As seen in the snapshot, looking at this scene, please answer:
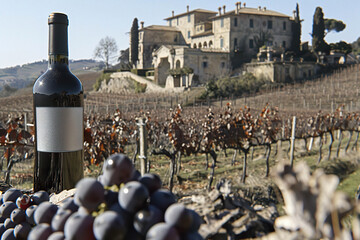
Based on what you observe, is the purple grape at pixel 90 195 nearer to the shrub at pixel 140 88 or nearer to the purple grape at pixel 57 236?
the purple grape at pixel 57 236

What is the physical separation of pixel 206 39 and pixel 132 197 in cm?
4838

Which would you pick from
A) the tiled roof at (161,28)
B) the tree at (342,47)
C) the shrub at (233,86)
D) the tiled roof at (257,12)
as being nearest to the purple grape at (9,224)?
the shrub at (233,86)

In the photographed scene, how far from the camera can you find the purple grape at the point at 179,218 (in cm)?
77

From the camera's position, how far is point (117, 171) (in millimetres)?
861

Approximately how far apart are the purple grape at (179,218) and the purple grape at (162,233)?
0.02 m

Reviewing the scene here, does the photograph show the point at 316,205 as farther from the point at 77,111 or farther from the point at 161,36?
the point at 161,36

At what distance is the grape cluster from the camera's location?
75 centimetres

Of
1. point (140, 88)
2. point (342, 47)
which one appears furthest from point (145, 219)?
point (342, 47)

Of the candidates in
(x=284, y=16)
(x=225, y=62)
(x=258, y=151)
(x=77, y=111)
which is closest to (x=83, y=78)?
(x=225, y=62)

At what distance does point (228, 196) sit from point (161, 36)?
51074 mm

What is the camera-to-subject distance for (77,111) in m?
1.79

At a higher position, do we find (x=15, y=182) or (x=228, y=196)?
(x=228, y=196)

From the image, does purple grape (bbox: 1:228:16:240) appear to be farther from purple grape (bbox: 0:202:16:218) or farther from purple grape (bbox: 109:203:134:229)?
purple grape (bbox: 109:203:134:229)

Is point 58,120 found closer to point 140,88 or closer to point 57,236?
point 57,236
